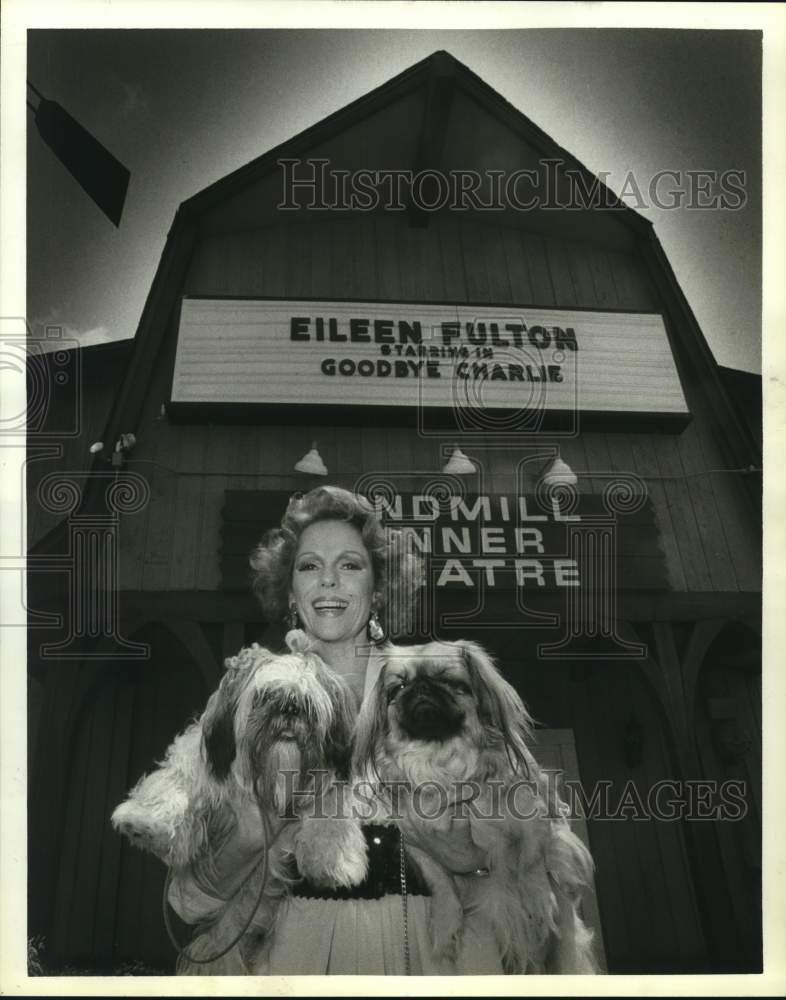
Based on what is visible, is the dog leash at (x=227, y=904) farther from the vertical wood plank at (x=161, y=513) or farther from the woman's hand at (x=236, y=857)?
the vertical wood plank at (x=161, y=513)

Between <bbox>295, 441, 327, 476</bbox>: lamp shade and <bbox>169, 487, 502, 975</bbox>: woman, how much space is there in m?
0.12

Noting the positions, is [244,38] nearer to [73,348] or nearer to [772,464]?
[73,348]

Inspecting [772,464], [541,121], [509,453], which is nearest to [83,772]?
[509,453]

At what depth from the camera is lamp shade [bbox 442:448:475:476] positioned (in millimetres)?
5879

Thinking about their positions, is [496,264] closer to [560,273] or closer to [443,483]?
[560,273]

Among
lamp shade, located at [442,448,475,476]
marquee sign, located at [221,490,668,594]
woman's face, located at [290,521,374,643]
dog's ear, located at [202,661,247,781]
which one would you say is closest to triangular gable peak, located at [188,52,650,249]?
lamp shade, located at [442,448,475,476]

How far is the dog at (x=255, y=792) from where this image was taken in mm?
5230

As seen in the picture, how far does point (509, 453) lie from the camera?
19.5 ft

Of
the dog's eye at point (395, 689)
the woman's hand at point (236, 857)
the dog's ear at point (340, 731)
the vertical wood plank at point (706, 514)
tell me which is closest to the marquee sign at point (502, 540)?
the vertical wood plank at point (706, 514)

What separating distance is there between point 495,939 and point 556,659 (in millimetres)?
1328

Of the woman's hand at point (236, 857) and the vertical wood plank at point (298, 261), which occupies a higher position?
the vertical wood plank at point (298, 261)

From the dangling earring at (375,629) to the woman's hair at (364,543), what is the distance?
0.03 meters

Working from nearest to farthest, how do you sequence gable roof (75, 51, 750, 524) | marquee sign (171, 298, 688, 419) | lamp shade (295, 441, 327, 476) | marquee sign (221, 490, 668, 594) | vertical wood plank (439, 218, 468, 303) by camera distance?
marquee sign (221, 490, 668, 594), lamp shade (295, 441, 327, 476), marquee sign (171, 298, 688, 419), gable roof (75, 51, 750, 524), vertical wood plank (439, 218, 468, 303)

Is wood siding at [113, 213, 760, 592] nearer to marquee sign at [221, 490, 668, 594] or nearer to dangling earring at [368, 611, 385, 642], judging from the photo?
marquee sign at [221, 490, 668, 594]
